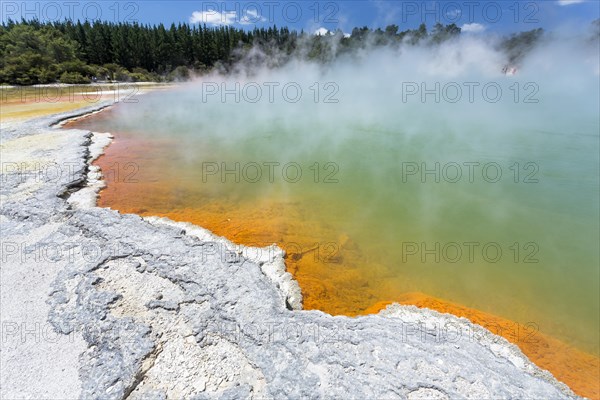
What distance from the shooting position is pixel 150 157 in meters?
9.11

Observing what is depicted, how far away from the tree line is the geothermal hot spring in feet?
85.0

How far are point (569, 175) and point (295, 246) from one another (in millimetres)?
7653

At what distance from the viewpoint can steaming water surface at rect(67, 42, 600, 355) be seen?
4031mm

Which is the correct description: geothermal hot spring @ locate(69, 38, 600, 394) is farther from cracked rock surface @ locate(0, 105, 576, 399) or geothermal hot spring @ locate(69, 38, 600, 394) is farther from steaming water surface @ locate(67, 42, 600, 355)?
cracked rock surface @ locate(0, 105, 576, 399)

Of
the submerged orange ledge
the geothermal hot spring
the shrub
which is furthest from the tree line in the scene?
→ the submerged orange ledge

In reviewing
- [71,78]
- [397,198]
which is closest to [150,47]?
[71,78]

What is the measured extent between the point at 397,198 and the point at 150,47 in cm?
5113

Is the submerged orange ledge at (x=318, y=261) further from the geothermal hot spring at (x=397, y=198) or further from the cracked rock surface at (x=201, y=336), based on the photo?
the cracked rock surface at (x=201, y=336)

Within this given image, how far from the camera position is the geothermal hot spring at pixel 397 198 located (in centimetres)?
401

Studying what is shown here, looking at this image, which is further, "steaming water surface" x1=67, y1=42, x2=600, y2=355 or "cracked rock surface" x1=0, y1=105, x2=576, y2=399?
"steaming water surface" x1=67, y1=42, x2=600, y2=355

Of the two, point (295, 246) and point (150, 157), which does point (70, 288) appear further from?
point (150, 157)

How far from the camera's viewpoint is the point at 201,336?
9.06ft

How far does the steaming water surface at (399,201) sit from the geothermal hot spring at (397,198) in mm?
29

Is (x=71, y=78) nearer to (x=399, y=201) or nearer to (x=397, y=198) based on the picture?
(x=397, y=198)
